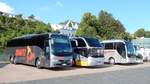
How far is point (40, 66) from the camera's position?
24.4 meters

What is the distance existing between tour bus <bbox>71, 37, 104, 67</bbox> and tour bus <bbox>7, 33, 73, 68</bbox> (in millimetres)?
2254

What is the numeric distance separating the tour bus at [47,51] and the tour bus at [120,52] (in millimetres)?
8712

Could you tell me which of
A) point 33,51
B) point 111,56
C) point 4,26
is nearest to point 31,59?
point 33,51

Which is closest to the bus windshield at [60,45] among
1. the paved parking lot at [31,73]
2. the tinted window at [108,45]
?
the paved parking lot at [31,73]

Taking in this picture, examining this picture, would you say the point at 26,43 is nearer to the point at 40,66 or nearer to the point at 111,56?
the point at 40,66

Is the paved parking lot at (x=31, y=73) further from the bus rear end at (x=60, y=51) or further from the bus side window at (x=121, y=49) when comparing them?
the bus side window at (x=121, y=49)

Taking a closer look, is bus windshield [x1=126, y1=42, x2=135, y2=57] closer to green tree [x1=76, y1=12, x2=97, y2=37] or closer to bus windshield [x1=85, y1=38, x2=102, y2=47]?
bus windshield [x1=85, y1=38, x2=102, y2=47]

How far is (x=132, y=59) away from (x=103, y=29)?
97.8 ft

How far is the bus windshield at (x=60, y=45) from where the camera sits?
23359mm

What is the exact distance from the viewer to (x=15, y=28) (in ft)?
142

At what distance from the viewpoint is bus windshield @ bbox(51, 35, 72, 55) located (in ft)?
76.6

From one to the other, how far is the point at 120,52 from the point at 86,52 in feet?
21.3

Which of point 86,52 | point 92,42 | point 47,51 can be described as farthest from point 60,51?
point 92,42

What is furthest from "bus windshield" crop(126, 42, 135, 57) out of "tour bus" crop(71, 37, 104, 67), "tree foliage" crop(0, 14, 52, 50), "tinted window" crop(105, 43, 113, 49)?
"tree foliage" crop(0, 14, 52, 50)
